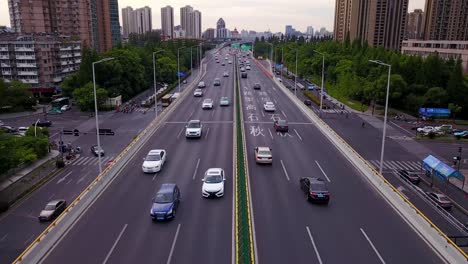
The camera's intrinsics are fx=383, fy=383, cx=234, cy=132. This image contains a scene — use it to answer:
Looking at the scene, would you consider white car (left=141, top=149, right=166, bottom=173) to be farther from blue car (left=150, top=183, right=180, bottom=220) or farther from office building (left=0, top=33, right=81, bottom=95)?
office building (left=0, top=33, right=81, bottom=95)

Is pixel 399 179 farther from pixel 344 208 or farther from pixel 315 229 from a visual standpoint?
pixel 315 229

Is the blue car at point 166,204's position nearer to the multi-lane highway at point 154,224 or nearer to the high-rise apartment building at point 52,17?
the multi-lane highway at point 154,224

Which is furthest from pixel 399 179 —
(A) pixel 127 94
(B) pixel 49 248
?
(A) pixel 127 94

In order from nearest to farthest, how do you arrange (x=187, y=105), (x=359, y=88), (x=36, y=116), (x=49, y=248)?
(x=49, y=248) < (x=187, y=105) < (x=36, y=116) < (x=359, y=88)

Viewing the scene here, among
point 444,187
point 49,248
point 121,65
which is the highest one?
point 121,65

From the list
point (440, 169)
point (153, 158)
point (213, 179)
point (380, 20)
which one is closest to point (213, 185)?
point (213, 179)

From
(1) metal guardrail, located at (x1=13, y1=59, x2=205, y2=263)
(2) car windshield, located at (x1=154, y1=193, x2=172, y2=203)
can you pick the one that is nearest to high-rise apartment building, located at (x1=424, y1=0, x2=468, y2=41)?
(1) metal guardrail, located at (x1=13, y1=59, x2=205, y2=263)

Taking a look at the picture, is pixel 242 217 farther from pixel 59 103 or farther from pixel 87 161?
pixel 59 103
